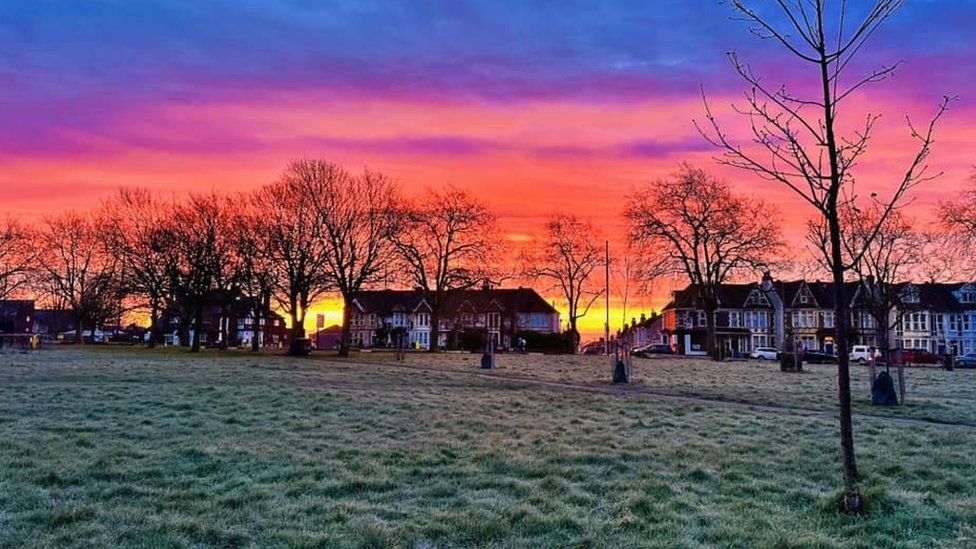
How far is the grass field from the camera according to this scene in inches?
243

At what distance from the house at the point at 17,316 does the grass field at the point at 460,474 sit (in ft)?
303

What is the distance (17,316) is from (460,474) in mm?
119439

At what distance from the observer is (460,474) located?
28.0 ft

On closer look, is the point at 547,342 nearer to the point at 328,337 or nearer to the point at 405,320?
the point at 405,320

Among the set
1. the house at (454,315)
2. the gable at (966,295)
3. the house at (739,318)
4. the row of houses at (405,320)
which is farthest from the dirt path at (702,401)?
the gable at (966,295)

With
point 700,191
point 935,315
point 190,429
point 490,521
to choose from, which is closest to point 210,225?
point 700,191

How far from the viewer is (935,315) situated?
91.9 meters

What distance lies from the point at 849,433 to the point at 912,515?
2.89ft

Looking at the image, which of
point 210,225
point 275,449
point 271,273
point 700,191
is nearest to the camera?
point 275,449

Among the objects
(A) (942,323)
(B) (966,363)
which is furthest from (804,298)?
(B) (966,363)

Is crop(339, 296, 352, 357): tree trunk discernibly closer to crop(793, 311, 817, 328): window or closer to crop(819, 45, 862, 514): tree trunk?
crop(819, 45, 862, 514): tree trunk

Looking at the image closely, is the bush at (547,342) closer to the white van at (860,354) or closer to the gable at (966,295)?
the white van at (860,354)

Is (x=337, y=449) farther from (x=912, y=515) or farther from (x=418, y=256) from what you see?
(x=418, y=256)

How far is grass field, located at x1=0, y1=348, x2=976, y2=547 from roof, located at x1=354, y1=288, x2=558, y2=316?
8411cm
